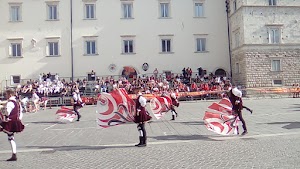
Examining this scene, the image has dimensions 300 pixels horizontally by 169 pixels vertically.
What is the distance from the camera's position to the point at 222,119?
11797 millimetres

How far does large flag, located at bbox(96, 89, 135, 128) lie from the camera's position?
11133 mm

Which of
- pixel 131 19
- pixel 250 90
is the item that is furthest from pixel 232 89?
pixel 131 19

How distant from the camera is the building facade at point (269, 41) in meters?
34.3

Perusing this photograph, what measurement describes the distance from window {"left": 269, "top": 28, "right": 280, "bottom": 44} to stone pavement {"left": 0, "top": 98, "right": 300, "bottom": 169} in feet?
74.7

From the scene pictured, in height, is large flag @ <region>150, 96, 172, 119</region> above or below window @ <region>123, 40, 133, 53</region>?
below

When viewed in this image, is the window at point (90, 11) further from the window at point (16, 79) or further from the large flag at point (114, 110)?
the large flag at point (114, 110)

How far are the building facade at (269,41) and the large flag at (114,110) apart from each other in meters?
25.8

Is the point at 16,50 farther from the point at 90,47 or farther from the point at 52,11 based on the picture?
the point at 90,47

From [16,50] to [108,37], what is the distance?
34.2 feet

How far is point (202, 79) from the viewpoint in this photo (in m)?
35.2

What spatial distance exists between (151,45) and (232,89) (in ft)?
85.1

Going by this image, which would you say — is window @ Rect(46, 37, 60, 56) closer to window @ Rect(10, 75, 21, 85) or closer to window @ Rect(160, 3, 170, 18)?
window @ Rect(10, 75, 21, 85)

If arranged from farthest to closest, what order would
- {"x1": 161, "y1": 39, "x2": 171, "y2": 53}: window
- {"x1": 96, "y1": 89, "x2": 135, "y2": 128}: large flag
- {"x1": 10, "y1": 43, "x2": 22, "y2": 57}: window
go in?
1. {"x1": 161, "y1": 39, "x2": 171, "y2": 53}: window
2. {"x1": 10, "y1": 43, "x2": 22, "y2": 57}: window
3. {"x1": 96, "y1": 89, "x2": 135, "y2": 128}: large flag

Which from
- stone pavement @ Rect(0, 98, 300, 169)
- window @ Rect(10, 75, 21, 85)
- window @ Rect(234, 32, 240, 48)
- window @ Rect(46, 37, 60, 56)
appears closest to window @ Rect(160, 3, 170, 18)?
window @ Rect(234, 32, 240, 48)
